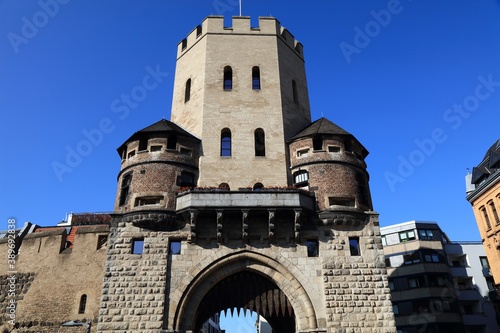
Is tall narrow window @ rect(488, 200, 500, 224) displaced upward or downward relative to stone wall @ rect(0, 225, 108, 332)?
upward

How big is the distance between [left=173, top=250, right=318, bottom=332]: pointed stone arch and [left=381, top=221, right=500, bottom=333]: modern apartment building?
24909mm

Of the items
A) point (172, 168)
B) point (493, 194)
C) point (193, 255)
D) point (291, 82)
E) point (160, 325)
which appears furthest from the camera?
point (493, 194)

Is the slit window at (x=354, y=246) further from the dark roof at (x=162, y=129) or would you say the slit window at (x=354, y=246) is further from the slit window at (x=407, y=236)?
the slit window at (x=407, y=236)

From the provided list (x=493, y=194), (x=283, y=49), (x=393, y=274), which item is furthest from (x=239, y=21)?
(x=393, y=274)

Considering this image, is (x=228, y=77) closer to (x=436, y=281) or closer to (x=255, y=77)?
(x=255, y=77)

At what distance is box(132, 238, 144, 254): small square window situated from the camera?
1936 centimetres

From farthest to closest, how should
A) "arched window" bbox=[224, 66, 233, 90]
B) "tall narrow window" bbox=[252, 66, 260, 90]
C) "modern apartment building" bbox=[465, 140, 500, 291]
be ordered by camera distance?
1. "modern apartment building" bbox=[465, 140, 500, 291]
2. "tall narrow window" bbox=[252, 66, 260, 90]
3. "arched window" bbox=[224, 66, 233, 90]

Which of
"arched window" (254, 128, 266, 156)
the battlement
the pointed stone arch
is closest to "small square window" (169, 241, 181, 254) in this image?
the pointed stone arch

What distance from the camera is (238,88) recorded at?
24.7 metres

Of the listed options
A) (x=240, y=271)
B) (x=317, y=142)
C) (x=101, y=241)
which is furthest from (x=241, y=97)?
(x=101, y=241)

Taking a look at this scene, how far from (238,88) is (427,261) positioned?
2823cm

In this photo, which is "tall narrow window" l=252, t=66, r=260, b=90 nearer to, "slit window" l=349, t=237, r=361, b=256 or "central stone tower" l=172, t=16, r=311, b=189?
"central stone tower" l=172, t=16, r=311, b=189

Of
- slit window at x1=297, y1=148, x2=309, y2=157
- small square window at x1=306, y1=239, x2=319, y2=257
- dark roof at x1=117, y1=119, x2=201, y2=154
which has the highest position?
dark roof at x1=117, y1=119, x2=201, y2=154

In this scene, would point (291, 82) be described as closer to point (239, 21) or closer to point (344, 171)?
point (239, 21)
